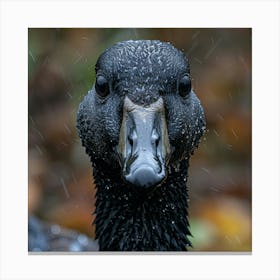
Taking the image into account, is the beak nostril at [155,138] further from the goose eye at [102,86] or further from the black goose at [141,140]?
the goose eye at [102,86]

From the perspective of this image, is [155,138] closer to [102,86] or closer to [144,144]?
[144,144]

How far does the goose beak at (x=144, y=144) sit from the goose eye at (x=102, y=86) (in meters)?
0.20

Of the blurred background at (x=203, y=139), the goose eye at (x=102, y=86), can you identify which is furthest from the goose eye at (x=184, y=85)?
the blurred background at (x=203, y=139)

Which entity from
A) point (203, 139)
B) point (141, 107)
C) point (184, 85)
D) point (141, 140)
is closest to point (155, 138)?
point (141, 140)

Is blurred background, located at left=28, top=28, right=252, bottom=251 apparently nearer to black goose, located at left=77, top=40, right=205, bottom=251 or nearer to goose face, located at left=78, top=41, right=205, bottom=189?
black goose, located at left=77, top=40, right=205, bottom=251

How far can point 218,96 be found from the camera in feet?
28.3

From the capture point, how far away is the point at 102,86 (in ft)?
20.5

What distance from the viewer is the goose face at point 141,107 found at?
5.90m

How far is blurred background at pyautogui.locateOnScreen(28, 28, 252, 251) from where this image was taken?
765 centimetres

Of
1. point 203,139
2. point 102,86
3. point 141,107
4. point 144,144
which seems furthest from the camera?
point 203,139

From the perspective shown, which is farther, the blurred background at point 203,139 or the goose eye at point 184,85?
the blurred background at point 203,139

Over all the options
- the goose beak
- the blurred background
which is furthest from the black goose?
the blurred background
